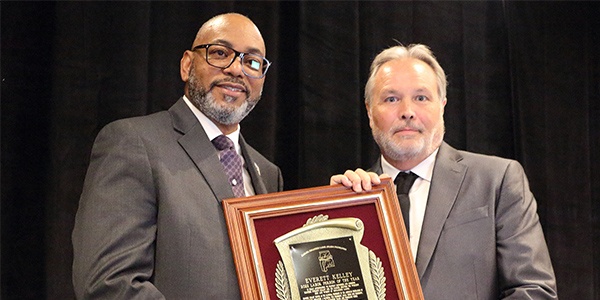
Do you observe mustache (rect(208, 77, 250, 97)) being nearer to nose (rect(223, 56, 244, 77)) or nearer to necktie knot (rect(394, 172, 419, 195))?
nose (rect(223, 56, 244, 77))

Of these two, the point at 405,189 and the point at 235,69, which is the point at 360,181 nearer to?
the point at 405,189

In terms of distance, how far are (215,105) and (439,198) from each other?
0.80 metres

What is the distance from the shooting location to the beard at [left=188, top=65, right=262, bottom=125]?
98.4 inches

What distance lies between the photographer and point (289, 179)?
337 centimetres

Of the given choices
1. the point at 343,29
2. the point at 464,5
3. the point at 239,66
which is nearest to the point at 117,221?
the point at 239,66

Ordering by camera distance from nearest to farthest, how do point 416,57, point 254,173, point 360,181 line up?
point 360,181 < point 254,173 < point 416,57

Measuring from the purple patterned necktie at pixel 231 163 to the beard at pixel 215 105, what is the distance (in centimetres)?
7

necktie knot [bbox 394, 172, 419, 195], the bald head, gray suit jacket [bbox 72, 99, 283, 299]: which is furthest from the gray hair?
gray suit jacket [bbox 72, 99, 283, 299]

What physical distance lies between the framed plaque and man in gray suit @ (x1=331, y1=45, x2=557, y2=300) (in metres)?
0.09

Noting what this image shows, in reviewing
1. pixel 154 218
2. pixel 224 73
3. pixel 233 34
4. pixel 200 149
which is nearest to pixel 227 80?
pixel 224 73

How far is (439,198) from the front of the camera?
8.29 feet

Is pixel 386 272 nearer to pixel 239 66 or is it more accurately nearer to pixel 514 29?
pixel 239 66

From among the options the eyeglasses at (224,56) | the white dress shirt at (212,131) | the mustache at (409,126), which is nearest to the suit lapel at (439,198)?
the mustache at (409,126)

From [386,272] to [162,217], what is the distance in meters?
0.69
